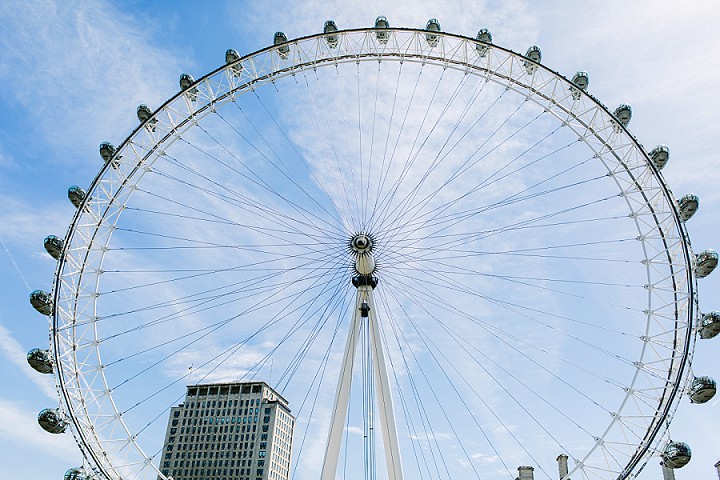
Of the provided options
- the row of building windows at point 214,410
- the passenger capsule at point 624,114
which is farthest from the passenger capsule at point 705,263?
the row of building windows at point 214,410

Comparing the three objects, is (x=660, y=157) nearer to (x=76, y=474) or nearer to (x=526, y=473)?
(x=526, y=473)

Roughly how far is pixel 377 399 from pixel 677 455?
10.2 m

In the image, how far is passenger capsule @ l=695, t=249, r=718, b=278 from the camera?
25.3 metres

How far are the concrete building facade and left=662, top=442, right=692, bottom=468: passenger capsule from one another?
10099 cm

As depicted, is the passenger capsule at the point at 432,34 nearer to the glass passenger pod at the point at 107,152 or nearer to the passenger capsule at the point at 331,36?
the passenger capsule at the point at 331,36

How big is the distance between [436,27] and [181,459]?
107929mm

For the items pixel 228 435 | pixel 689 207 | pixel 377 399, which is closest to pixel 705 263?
pixel 689 207

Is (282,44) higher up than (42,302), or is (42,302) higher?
(282,44)

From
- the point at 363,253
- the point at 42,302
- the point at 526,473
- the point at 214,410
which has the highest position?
the point at 214,410

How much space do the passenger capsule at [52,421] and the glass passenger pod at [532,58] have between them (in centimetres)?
2338

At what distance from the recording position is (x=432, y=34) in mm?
29188

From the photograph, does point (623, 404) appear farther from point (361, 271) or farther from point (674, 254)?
point (361, 271)

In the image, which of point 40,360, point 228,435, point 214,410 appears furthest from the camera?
point 214,410

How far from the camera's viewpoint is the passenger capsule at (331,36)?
95.3 feet
